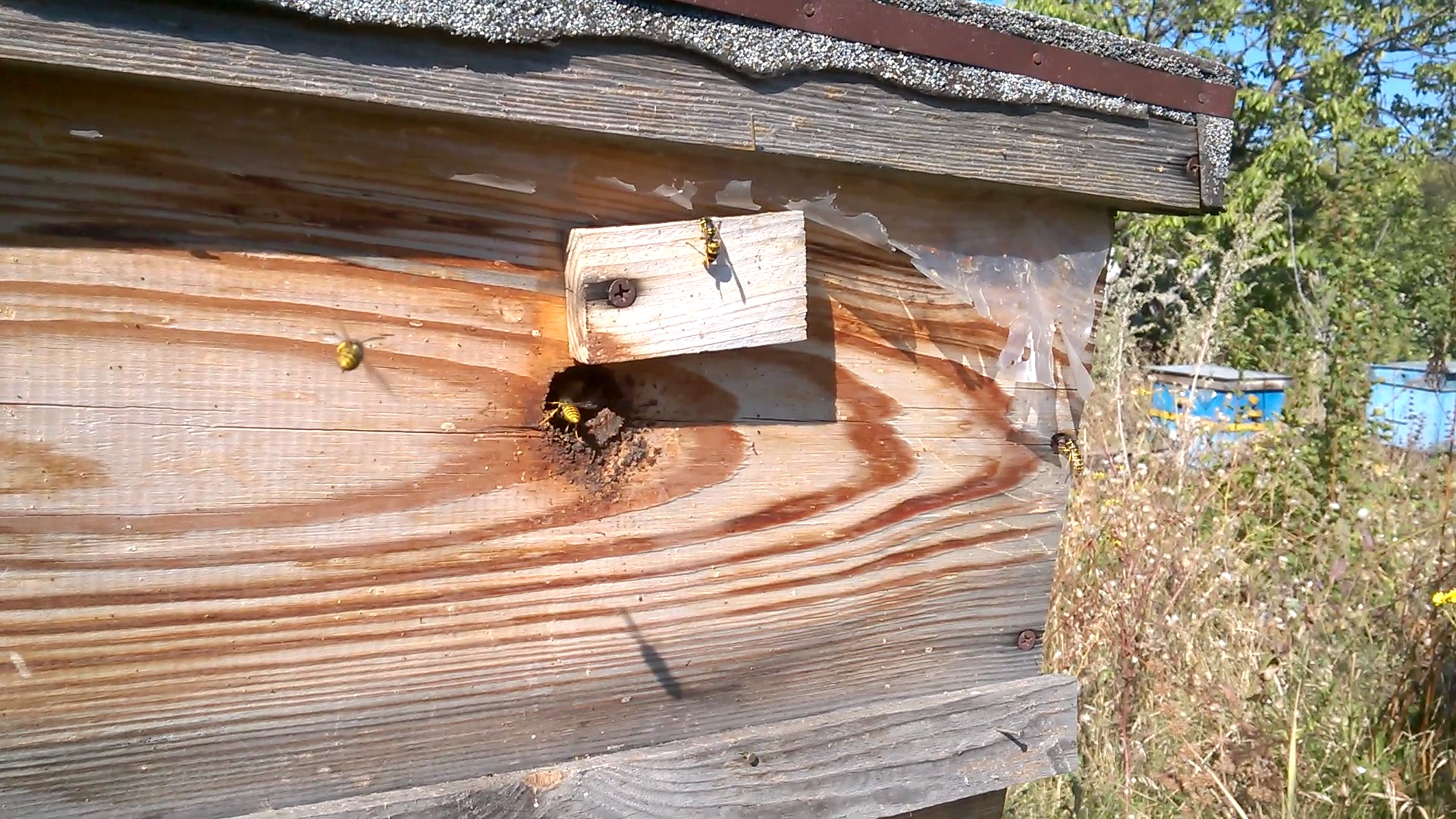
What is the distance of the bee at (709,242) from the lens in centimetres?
120

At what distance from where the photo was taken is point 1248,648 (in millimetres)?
3180

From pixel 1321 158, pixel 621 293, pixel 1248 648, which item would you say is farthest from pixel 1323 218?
pixel 621 293

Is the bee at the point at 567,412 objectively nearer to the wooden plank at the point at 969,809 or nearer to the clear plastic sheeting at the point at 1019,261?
the clear plastic sheeting at the point at 1019,261

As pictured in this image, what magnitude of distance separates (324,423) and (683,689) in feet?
1.96

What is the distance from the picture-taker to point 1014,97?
1.37m

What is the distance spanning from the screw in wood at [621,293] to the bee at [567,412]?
146mm

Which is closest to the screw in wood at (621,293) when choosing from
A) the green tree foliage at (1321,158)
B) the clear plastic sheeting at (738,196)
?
the clear plastic sheeting at (738,196)

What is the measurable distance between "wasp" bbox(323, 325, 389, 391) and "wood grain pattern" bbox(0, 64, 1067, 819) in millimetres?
15

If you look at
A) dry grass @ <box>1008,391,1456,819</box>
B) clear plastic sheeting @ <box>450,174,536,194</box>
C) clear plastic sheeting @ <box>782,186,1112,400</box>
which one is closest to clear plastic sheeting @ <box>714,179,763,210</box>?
clear plastic sheeting @ <box>782,186,1112,400</box>

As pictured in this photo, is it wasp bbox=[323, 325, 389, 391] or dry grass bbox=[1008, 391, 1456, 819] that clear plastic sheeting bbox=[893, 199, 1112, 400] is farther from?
dry grass bbox=[1008, 391, 1456, 819]

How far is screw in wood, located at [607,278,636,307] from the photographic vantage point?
45.2 inches

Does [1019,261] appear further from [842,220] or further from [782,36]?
[782,36]

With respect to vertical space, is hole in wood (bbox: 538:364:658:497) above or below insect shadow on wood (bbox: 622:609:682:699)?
above

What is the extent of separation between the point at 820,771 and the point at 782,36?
1003mm
